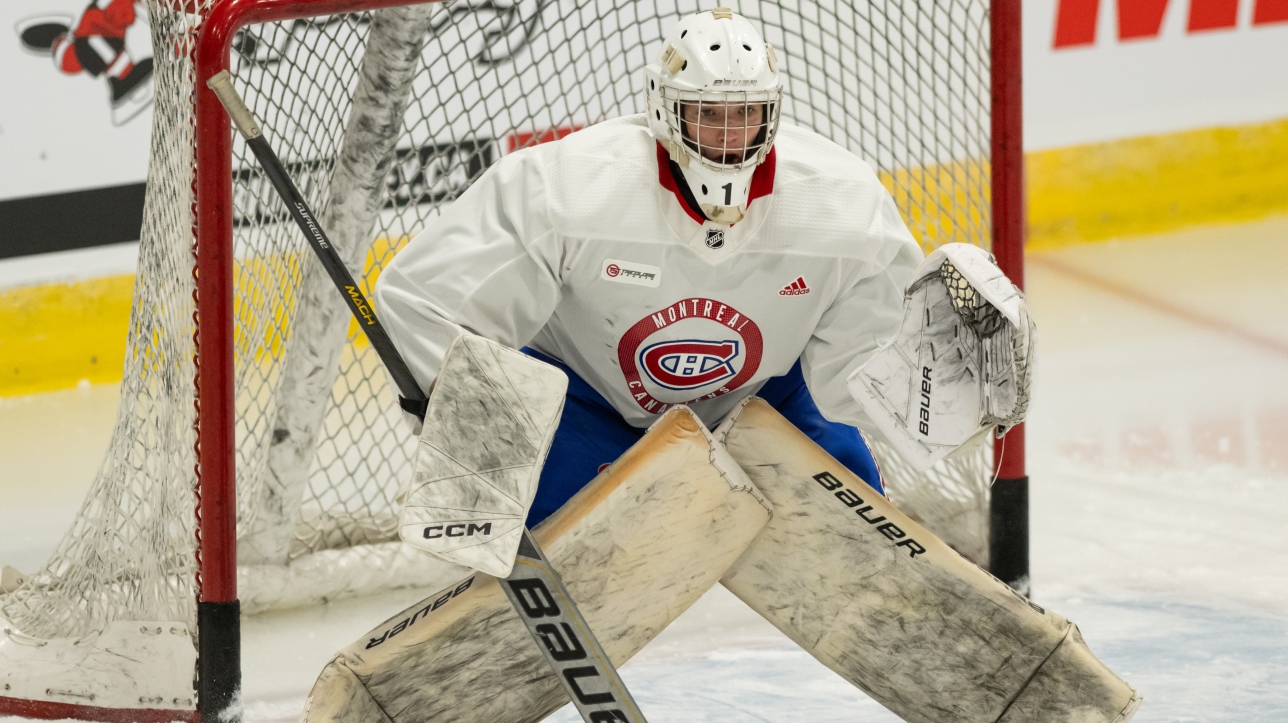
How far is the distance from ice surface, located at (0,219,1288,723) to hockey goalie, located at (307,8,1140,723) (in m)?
0.45

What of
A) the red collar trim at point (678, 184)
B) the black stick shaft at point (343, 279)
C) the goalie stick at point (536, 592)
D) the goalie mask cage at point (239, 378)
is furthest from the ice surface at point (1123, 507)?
the red collar trim at point (678, 184)

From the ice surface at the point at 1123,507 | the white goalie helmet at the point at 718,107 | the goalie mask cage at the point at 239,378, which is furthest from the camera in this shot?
the ice surface at the point at 1123,507

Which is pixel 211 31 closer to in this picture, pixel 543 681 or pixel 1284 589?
pixel 543 681

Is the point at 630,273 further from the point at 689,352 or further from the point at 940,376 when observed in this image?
the point at 940,376

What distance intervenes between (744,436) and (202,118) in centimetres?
90

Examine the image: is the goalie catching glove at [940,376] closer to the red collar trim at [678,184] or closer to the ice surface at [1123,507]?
the red collar trim at [678,184]

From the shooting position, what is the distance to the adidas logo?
7.16 ft

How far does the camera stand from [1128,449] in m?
3.86

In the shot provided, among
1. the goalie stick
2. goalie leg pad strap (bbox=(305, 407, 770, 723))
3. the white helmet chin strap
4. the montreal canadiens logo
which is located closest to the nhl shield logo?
the montreal canadiens logo

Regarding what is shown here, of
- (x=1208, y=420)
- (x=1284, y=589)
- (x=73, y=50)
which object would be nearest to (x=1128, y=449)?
(x=1208, y=420)

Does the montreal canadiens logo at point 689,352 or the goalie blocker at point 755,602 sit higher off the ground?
the montreal canadiens logo at point 689,352

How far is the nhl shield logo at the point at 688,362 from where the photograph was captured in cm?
222

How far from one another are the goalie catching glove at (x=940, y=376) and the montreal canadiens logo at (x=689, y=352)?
0.18 m

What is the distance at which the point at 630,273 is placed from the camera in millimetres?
2133
